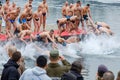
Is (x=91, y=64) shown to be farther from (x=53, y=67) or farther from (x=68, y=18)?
(x=53, y=67)

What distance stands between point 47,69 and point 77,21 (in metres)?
13.0

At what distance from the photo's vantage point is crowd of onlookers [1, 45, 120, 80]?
22.6 feet

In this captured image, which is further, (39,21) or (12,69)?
(39,21)

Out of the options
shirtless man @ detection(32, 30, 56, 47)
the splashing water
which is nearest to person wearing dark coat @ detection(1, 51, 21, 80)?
shirtless man @ detection(32, 30, 56, 47)

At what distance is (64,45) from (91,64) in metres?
2.03

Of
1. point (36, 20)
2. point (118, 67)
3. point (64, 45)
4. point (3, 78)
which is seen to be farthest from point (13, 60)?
point (36, 20)

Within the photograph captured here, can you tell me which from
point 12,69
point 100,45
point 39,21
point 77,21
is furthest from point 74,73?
point 39,21

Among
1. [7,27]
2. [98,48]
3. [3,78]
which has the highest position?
[3,78]

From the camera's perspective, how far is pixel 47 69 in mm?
7633

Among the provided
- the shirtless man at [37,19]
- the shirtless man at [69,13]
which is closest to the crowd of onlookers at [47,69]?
the shirtless man at [37,19]

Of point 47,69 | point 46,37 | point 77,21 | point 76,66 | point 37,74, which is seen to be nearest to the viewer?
point 37,74

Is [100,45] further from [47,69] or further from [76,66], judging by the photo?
[76,66]

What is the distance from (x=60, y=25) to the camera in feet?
65.9

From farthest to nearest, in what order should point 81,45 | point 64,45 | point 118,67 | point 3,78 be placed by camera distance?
point 81,45 < point 64,45 < point 118,67 < point 3,78
